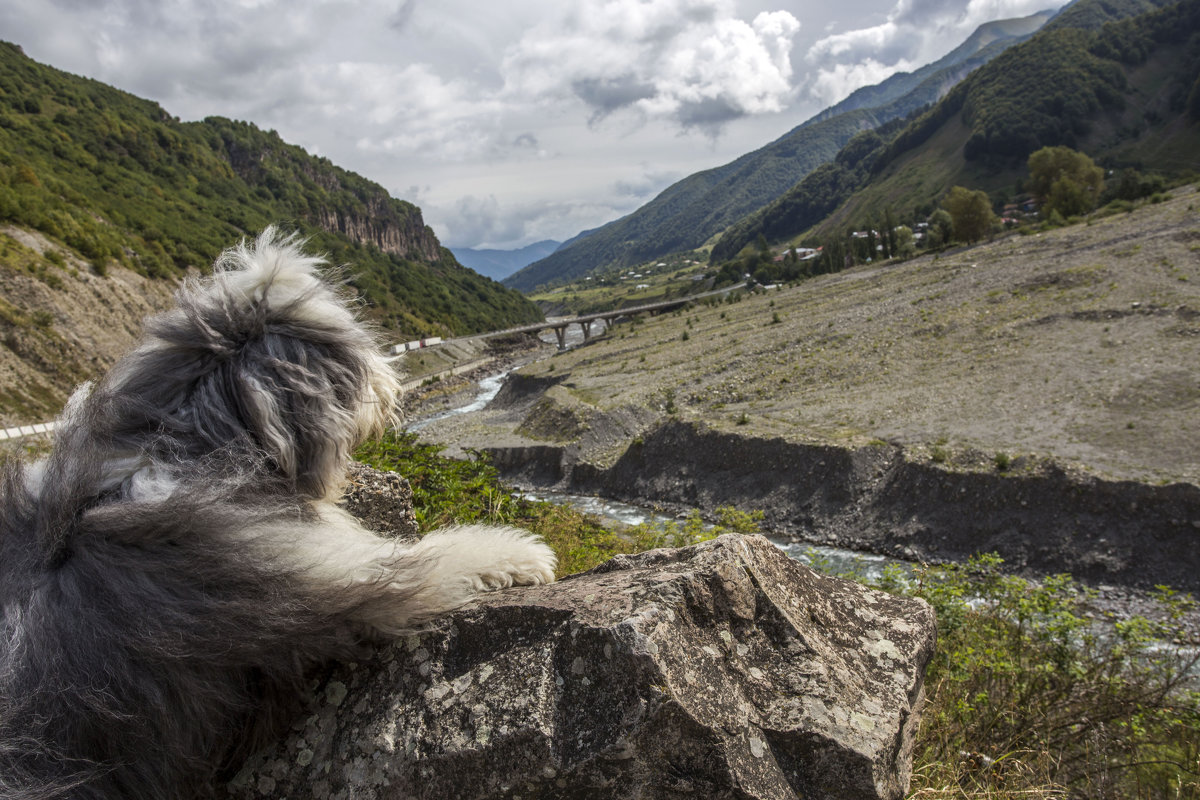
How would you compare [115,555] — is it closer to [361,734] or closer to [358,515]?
[361,734]

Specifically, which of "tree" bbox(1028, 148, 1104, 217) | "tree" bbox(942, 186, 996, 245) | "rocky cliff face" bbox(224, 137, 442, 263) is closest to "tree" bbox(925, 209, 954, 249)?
"tree" bbox(942, 186, 996, 245)

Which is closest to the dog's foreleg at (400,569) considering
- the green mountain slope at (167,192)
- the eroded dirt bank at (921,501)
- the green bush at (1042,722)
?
the green mountain slope at (167,192)

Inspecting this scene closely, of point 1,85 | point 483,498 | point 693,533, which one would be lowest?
point 693,533

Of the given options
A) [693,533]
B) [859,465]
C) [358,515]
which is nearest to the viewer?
[358,515]

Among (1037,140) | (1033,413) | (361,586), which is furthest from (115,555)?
(1037,140)

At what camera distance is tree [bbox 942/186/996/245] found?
6731cm

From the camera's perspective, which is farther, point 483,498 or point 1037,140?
point 1037,140

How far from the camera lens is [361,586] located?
6.73ft

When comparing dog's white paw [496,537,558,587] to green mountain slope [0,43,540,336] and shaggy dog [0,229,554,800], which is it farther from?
green mountain slope [0,43,540,336]

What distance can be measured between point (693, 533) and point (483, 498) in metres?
2.55

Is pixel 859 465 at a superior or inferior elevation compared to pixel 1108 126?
inferior

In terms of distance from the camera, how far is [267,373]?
2.51 m

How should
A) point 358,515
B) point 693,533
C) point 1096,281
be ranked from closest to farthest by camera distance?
point 358,515 → point 693,533 → point 1096,281

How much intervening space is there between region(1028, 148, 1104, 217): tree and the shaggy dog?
79.5 meters
